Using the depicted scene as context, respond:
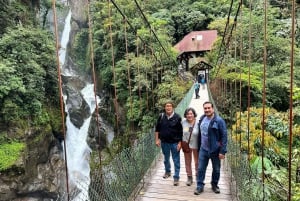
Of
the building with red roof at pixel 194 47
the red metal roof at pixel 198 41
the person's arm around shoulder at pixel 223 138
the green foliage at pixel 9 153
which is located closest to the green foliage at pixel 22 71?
the green foliage at pixel 9 153

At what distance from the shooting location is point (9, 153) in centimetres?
782

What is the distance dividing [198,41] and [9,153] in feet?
38.5

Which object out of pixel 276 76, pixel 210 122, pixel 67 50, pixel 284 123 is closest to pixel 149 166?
pixel 210 122

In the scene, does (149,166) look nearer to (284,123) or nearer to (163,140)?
(163,140)

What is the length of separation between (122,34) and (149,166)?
27.5 feet

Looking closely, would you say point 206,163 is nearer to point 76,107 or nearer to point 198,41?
point 76,107

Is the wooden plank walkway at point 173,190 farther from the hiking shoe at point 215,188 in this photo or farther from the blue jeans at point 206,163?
the blue jeans at point 206,163

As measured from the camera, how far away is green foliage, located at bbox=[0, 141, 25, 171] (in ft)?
24.9

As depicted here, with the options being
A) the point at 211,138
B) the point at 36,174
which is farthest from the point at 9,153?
the point at 211,138

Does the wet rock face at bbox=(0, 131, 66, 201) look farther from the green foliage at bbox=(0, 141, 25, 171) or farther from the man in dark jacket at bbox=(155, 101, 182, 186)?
the man in dark jacket at bbox=(155, 101, 182, 186)

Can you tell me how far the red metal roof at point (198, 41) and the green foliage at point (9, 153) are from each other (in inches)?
424

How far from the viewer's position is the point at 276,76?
26.7 feet

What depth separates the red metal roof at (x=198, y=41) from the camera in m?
16.6

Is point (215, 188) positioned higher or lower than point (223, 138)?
lower
